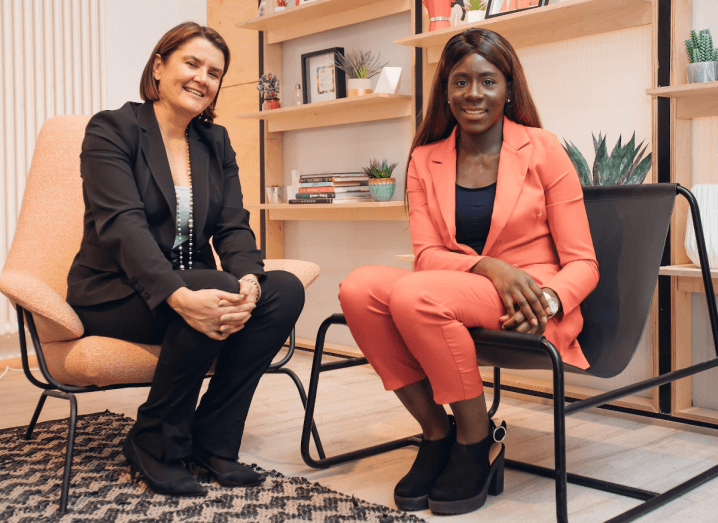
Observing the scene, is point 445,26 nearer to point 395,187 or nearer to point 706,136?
point 395,187

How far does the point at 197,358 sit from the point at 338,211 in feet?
6.18

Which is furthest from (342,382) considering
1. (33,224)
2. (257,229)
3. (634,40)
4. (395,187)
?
(634,40)

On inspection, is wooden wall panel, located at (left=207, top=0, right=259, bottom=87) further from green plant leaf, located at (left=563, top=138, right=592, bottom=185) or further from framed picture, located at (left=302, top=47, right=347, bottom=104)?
green plant leaf, located at (left=563, top=138, right=592, bottom=185)

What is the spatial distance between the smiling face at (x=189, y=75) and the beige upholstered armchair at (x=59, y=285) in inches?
13.8

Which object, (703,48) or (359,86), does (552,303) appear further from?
(359,86)

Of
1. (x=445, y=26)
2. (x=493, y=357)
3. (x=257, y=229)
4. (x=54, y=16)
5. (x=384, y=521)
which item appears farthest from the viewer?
(x=257, y=229)

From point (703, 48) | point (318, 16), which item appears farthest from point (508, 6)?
point (318, 16)

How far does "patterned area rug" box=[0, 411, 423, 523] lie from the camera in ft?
5.24

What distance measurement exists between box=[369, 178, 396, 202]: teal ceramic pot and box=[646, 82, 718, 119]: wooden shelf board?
1211mm

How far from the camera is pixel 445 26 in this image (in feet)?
9.34

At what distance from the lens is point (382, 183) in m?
3.18

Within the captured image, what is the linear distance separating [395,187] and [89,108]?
155 cm

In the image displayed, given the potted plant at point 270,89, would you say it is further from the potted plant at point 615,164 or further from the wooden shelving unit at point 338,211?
the potted plant at point 615,164

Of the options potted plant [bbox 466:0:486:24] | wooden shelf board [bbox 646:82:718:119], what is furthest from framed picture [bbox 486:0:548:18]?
wooden shelf board [bbox 646:82:718:119]
